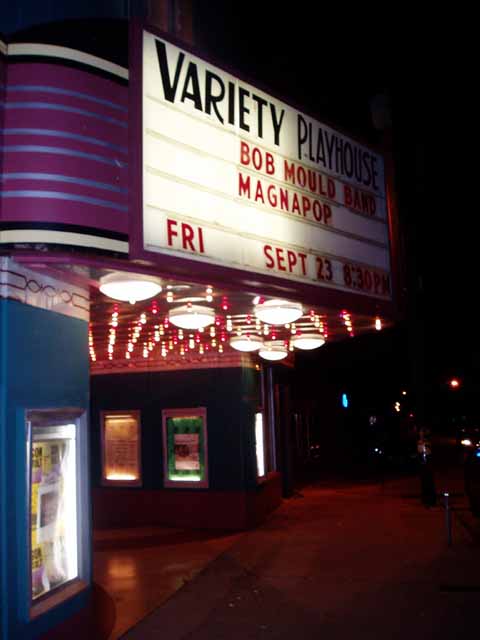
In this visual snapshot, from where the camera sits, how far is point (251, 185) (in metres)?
6.85

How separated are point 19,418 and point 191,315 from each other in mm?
2830

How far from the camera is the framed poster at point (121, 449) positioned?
49.1 ft

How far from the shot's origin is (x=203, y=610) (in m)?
8.04

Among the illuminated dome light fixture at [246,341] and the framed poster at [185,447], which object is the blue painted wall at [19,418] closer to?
the illuminated dome light fixture at [246,341]

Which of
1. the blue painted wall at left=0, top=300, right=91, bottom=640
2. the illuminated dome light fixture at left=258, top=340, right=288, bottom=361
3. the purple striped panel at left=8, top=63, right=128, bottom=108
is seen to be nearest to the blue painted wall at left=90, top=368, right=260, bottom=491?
the illuminated dome light fixture at left=258, top=340, right=288, bottom=361

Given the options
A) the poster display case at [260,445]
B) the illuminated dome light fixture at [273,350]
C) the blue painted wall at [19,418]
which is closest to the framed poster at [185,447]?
the poster display case at [260,445]

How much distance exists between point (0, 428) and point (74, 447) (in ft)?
4.10

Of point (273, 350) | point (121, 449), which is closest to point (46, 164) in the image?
point (273, 350)

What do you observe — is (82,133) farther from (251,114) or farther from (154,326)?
(154,326)

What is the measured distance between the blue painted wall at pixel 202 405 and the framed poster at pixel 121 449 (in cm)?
17

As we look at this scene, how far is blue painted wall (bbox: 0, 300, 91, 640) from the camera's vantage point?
504 cm

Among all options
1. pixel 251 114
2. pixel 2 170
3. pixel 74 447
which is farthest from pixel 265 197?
pixel 74 447

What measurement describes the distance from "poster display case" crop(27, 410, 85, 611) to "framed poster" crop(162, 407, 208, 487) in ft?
26.2

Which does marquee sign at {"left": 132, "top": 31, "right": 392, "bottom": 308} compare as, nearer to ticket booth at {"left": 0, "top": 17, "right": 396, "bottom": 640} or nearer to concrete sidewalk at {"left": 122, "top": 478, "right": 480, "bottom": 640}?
ticket booth at {"left": 0, "top": 17, "right": 396, "bottom": 640}
